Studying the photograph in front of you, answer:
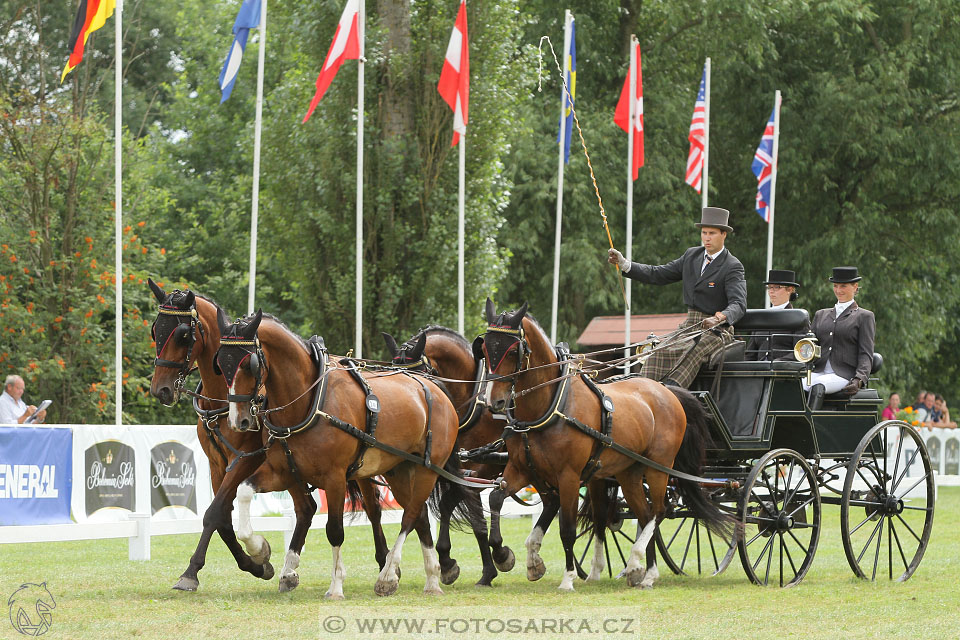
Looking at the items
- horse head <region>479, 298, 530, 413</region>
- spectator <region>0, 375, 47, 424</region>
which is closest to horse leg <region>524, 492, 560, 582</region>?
horse head <region>479, 298, 530, 413</region>

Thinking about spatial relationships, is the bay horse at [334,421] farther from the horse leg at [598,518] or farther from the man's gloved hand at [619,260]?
the man's gloved hand at [619,260]

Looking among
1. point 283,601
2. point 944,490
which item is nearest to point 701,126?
point 944,490

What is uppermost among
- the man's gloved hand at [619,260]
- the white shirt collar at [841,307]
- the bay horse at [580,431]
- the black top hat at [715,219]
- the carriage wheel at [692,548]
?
the black top hat at [715,219]

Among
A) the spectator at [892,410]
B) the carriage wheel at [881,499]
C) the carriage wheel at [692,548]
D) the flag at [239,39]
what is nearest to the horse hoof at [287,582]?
the carriage wheel at [692,548]

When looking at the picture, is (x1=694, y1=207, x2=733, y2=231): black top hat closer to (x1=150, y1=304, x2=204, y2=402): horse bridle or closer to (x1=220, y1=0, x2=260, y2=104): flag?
(x1=150, y1=304, x2=204, y2=402): horse bridle

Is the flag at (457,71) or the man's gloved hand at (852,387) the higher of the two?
the flag at (457,71)

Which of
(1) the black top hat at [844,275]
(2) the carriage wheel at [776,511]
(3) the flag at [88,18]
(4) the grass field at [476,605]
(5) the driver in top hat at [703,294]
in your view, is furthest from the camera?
(3) the flag at [88,18]

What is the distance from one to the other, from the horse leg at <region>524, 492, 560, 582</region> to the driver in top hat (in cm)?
139

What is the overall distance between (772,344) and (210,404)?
4.65 metres

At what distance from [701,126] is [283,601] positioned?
54.6ft

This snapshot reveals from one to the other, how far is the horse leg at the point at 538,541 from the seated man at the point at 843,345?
2326mm

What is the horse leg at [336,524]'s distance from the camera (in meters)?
8.88

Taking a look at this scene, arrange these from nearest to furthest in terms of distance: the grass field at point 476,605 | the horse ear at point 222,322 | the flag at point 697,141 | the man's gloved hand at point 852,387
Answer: the grass field at point 476,605 < the horse ear at point 222,322 < the man's gloved hand at point 852,387 < the flag at point 697,141

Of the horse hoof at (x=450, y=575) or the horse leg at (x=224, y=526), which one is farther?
the horse hoof at (x=450, y=575)
